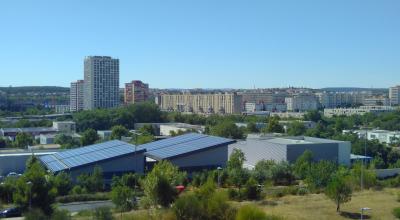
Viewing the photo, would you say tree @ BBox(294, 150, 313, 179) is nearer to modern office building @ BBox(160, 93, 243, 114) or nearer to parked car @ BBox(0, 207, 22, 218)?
parked car @ BBox(0, 207, 22, 218)

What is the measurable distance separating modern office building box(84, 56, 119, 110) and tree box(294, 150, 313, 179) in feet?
277

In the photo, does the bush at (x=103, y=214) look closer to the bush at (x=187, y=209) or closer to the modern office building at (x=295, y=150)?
the bush at (x=187, y=209)

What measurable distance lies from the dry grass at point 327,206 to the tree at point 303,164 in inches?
175

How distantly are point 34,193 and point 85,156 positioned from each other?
39.3ft

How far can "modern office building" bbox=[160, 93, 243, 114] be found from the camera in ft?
379

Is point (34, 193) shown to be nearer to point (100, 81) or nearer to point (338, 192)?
point (338, 192)

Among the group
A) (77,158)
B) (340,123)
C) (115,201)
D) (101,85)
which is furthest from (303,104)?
(115,201)

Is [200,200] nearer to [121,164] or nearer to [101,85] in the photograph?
[121,164]

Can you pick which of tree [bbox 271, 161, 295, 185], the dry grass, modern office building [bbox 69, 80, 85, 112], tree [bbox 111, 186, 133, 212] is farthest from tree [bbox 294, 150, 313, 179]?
modern office building [bbox 69, 80, 85, 112]

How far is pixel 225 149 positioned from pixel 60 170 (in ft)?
30.7

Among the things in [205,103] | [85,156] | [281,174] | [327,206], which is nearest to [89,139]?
[85,156]

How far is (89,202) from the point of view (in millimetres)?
22359

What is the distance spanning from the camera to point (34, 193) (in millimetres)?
16625

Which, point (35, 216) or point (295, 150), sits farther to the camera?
point (295, 150)
